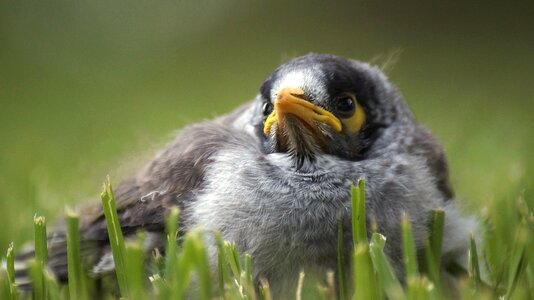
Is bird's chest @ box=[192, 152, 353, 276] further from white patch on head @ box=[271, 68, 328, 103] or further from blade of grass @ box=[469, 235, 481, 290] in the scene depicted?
blade of grass @ box=[469, 235, 481, 290]

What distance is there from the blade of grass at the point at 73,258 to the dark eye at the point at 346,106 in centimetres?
81

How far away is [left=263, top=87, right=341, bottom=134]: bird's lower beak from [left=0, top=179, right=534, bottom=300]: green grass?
0.32 meters

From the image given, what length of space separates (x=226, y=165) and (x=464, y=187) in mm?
1753

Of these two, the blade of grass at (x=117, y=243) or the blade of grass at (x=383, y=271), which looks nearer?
the blade of grass at (x=383, y=271)

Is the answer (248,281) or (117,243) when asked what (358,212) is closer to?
(248,281)

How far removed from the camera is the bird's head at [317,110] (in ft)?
7.00

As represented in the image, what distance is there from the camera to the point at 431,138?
2.51 meters

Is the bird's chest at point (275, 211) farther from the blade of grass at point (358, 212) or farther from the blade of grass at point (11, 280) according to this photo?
the blade of grass at point (11, 280)

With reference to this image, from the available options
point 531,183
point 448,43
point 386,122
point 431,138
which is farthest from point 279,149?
point 448,43

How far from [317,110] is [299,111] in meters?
0.08

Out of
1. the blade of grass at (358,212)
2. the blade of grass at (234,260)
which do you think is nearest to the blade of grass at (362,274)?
the blade of grass at (358,212)

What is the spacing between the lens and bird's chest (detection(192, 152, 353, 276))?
2018 millimetres

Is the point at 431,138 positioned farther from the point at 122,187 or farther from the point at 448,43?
the point at 448,43

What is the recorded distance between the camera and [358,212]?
72.7 inches
